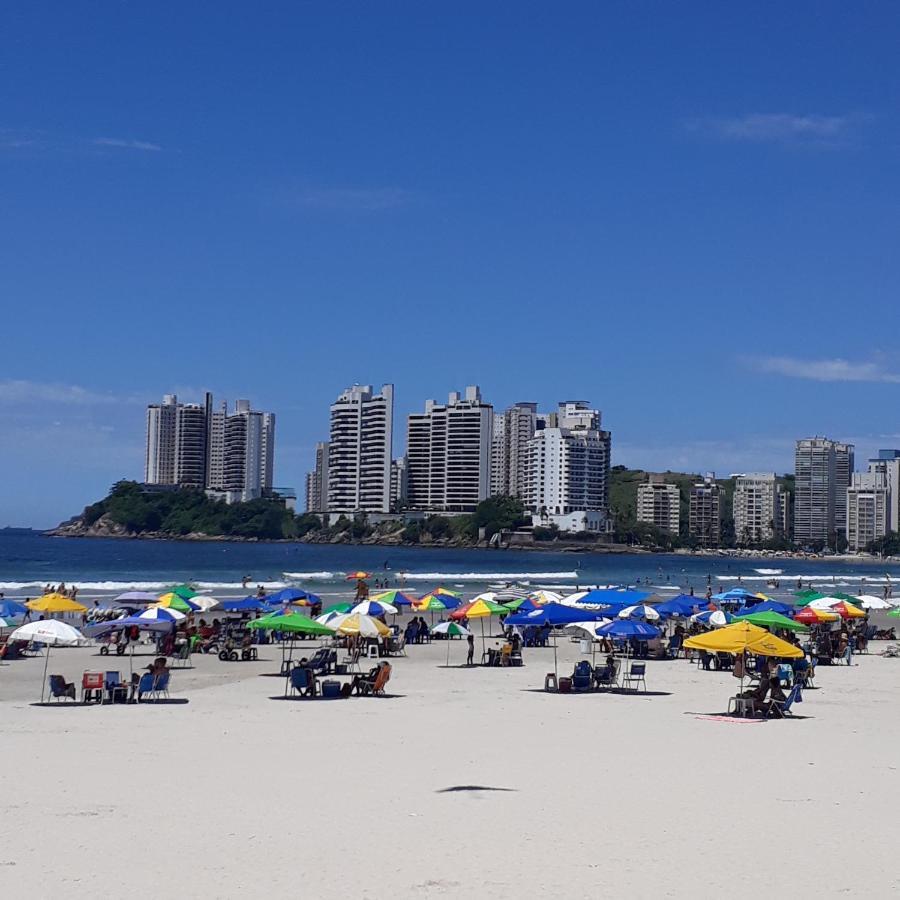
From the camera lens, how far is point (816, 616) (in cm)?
3634

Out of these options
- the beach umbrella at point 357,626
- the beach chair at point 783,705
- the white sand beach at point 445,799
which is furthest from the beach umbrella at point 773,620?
the beach umbrella at point 357,626

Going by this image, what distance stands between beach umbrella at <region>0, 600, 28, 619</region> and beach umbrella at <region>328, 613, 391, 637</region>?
11.1m

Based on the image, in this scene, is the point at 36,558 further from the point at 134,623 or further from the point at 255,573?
the point at 134,623

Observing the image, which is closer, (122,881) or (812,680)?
(122,881)

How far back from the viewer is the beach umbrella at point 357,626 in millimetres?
24344

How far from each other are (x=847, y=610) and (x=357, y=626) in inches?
704

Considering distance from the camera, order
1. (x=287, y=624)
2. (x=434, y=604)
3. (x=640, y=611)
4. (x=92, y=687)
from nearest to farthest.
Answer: (x=92, y=687) → (x=287, y=624) → (x=640, y=611) → (x=434, y=604)

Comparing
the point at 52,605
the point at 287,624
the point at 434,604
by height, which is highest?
the point at 287,624

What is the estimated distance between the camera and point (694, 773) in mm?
15219

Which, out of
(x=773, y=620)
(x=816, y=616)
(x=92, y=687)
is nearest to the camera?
(x=92, y=687)

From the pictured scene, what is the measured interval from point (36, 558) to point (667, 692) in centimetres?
11197

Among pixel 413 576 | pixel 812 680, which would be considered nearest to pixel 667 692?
pixel 812 680

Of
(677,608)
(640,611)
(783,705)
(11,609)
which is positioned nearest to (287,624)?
(783,705)

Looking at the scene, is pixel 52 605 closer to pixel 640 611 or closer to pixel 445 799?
pixel 640 611
